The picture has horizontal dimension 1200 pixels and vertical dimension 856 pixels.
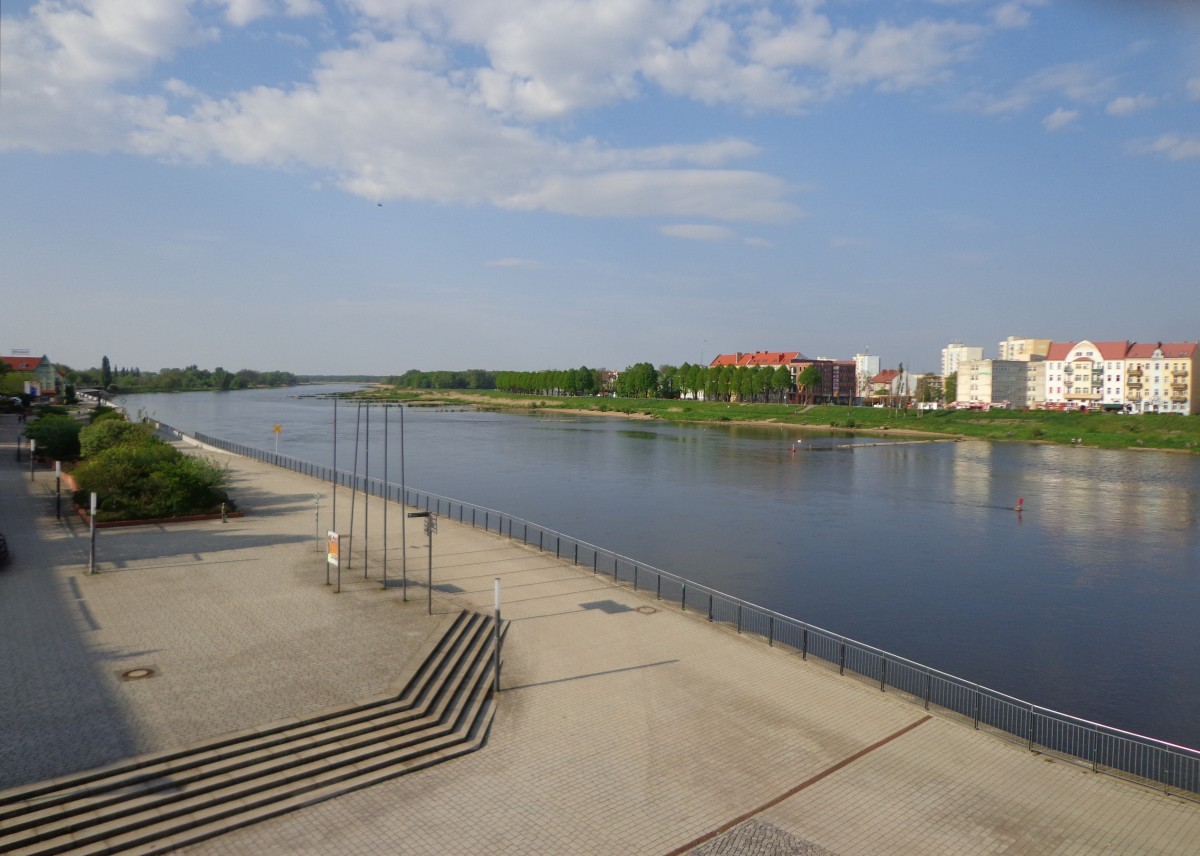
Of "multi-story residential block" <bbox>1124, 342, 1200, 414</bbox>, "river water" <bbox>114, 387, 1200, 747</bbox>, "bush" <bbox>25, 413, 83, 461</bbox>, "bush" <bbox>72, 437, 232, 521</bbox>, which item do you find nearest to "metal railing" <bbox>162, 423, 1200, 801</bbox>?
"river water" <bbox>114, 387, 1200, 747</bbox>

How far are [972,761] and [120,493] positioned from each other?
2765 cm

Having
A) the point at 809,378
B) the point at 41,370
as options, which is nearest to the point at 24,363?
the point at 41,370

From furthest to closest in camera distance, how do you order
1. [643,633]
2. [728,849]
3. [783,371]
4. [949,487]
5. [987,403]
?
[783,371] → [987,403] → [949,487] → [643,633] → [728,849]

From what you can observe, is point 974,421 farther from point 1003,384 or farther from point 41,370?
point 41,370

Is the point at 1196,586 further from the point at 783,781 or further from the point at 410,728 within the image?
the point at 410,728

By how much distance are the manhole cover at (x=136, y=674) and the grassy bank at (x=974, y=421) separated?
85.9 meters

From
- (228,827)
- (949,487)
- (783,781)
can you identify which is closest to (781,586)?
(783,781)

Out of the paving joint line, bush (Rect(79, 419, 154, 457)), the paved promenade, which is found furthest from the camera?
bush (Rect(79, 419, 154, 457))

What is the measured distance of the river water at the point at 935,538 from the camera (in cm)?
1923

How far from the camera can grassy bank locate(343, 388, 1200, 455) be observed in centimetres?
8050

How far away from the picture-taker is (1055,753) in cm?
1223

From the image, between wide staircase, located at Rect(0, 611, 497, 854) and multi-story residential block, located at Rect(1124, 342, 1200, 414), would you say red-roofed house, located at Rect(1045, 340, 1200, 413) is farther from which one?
wide staircase, located at Rect(0, 611, 497, 854)

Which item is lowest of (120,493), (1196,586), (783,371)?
(1196,586)

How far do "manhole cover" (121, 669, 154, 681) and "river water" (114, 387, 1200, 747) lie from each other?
1572 centimetres
